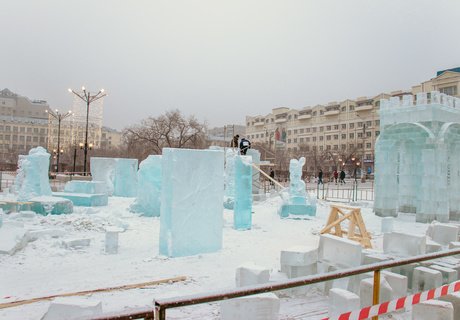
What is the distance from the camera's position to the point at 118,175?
21.4m

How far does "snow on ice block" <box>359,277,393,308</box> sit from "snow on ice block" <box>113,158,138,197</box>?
17470 millimetres

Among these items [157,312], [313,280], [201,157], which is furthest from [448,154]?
[157,312]

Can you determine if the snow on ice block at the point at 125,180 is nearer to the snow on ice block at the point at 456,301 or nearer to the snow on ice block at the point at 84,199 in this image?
the snow on ice block at the point at 84,199

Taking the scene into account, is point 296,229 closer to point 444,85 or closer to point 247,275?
point 247,275

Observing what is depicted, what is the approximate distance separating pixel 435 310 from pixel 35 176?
14.4 m

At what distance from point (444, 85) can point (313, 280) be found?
58154mm

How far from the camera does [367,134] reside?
7131 cm

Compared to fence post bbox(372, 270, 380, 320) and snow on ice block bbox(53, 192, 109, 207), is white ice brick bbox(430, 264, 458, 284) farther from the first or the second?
snow on ice block bbox(53, 192, 109, 207)

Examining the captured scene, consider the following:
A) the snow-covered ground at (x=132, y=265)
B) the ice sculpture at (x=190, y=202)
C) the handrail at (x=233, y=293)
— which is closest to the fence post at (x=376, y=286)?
the handrail at (x=233, y=293)

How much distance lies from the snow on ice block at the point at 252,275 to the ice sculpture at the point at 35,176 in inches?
449

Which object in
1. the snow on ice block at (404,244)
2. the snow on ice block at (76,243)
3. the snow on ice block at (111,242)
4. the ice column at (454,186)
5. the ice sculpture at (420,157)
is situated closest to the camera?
the snow on ice block at (404,244)

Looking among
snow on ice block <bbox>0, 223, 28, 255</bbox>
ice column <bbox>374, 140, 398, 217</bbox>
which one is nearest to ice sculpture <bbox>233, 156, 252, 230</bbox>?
snow on ice block <bbox>0, 223, 28, 255</bbox>

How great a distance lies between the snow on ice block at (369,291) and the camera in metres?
4.95

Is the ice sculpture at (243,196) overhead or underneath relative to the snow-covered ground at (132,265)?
overhead
